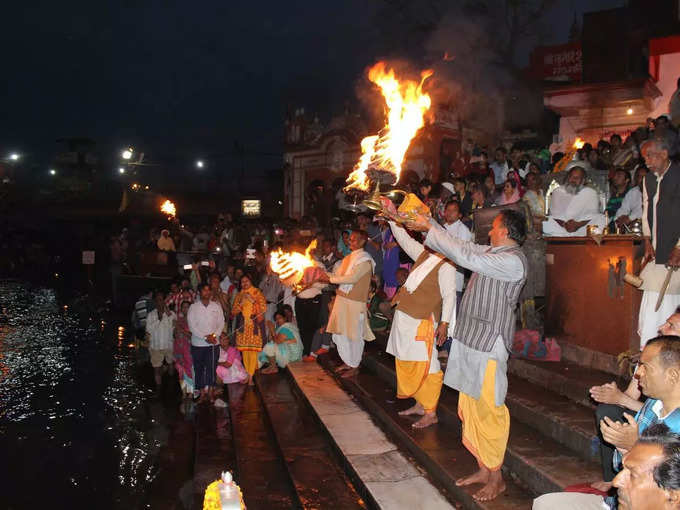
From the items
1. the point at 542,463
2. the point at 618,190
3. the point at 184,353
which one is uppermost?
the point at 618,190

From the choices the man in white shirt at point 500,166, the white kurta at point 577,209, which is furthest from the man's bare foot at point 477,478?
the man in white shirt at point 500,166

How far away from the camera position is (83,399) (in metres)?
9.37

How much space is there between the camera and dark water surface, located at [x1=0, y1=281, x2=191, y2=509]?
6148 millimetres

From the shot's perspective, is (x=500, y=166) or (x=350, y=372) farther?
(x=500, y=166)

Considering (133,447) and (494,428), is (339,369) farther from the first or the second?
(494,428)

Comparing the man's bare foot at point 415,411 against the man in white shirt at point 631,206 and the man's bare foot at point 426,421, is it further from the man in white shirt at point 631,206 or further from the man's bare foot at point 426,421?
the man in white shirt at point 631,206

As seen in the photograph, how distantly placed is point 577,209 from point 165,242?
53.1ft

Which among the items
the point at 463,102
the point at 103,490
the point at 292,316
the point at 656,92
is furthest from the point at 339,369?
the point at 463,102

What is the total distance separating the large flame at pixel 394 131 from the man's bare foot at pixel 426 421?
2.34 m

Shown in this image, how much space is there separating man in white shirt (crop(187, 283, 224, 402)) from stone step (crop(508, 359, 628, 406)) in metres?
4.62

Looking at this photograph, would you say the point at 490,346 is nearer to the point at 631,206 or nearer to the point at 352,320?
the point at 352,320

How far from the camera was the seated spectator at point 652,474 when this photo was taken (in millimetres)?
2057

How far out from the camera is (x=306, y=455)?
20.1 ft

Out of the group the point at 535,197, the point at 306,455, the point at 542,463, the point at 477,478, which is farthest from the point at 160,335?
the point at 542,463
